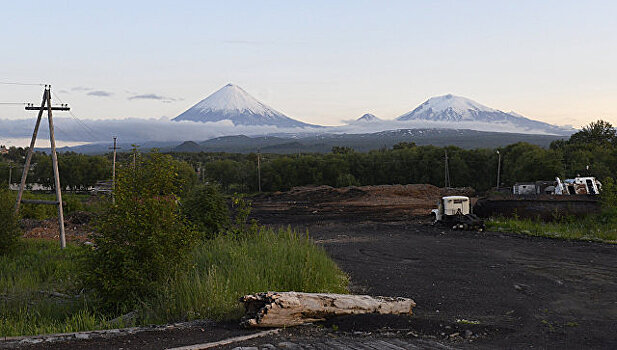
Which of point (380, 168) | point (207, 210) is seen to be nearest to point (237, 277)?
point (207, 210)

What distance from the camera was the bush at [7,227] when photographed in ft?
66.5

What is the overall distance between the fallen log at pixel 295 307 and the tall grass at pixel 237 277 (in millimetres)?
555

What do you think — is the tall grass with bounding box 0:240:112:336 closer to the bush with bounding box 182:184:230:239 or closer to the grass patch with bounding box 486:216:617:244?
the bush with bounding box 182:184:230:239

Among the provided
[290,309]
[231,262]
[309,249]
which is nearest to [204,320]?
[290,309]

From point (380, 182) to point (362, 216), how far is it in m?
37.0

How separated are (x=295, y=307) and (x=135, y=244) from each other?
12.5ft

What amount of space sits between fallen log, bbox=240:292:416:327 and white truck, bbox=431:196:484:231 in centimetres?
1509

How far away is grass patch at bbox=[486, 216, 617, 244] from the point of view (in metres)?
18.3

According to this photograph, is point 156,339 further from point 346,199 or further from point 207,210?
point 346,199

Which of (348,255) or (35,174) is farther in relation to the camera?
(35,174)

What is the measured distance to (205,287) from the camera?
Answer: 796cm

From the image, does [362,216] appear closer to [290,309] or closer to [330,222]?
[330,222]

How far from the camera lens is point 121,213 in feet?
31.3

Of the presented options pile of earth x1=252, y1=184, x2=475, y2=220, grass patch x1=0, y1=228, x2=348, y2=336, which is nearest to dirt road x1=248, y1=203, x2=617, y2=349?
grass patch x1=0, y1=228, x2=348, y2=336
